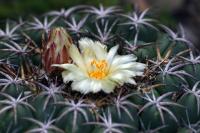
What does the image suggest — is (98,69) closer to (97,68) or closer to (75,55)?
(97,68)

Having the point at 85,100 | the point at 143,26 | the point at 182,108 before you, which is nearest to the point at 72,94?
the point at 85,100

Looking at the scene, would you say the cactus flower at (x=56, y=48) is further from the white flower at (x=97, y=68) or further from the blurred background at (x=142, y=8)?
the blurred background at (x=142, y=8)

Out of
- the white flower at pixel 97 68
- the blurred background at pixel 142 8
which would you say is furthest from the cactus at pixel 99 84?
the blurred background at pixel 142 8

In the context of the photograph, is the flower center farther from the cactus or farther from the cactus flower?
the cactus flower

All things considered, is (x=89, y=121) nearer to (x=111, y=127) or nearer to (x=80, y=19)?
(x=111, y=127)

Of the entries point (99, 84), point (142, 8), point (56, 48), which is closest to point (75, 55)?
point (56, 48)

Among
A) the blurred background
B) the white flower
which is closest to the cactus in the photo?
the white flower

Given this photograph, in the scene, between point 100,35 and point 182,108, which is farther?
point 100,35

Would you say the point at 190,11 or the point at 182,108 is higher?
the point at 190,11
